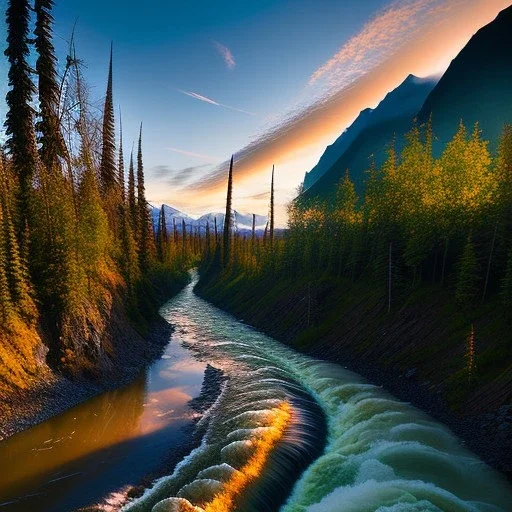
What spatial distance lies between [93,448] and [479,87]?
8338 inches

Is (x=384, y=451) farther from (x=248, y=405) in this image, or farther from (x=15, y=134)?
(x=15, y=134)

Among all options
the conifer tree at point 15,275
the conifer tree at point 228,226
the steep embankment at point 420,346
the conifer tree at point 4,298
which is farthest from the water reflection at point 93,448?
the conifer tree at point 228,226

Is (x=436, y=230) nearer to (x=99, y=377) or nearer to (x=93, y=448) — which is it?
(x=99, y=377)

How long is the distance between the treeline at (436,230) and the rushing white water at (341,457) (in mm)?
11671

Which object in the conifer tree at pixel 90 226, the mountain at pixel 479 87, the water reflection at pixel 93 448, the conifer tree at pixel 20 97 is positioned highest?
the mountain at pixel 479 87

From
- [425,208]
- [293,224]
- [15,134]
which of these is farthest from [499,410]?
[293,224]

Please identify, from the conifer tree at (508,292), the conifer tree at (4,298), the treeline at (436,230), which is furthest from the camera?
the treeline at (436,230)

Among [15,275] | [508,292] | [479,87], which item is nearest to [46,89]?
[15,275]

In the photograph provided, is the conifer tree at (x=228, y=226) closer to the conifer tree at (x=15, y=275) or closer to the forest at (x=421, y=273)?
the forest at (x=421, y=273)

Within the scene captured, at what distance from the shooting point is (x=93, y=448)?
20.4 m

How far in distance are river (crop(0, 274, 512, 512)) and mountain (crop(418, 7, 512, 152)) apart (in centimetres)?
16692

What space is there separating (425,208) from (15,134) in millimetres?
40350

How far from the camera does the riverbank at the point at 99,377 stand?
70.8ft

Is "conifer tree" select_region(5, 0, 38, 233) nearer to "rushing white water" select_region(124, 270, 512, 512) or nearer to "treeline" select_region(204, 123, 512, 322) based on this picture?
"rushing white water" select_region(124, 270, 512, 512)
